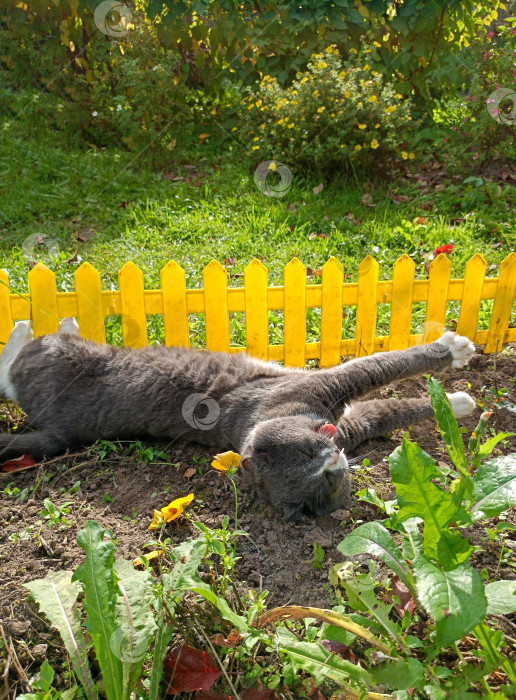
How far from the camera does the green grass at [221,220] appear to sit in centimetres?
545

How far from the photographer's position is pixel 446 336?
3.86 m

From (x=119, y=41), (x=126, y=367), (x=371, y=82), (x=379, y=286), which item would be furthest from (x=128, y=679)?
(x=119, y=41)

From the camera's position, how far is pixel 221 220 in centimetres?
615

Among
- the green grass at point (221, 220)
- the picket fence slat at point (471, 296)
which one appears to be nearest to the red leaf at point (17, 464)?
the green grass at point (221, 220)

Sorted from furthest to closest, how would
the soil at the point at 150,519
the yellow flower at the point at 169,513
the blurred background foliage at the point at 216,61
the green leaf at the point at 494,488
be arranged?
1. the blurred background foliage at the point at 216,61
2. the yellow flower at the point at 169,513
3. the soil at the point at 150,519
4. the green leaf at the point at 494,488

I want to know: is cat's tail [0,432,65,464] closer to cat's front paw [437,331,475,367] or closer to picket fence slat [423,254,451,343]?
cat's front paw [437,331,475,367]

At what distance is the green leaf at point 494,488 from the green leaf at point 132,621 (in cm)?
111

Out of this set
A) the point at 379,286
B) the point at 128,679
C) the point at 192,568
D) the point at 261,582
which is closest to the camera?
the point at 128,679

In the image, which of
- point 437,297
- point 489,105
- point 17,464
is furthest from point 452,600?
point 489,105

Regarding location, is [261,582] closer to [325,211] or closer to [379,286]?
[379,286]

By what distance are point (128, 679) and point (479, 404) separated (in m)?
2.65

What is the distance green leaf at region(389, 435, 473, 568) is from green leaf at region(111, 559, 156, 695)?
915 mm

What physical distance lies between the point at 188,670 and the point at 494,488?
116cm

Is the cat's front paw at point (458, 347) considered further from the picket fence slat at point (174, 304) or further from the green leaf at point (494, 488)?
the green leaf at point (494, 488)
